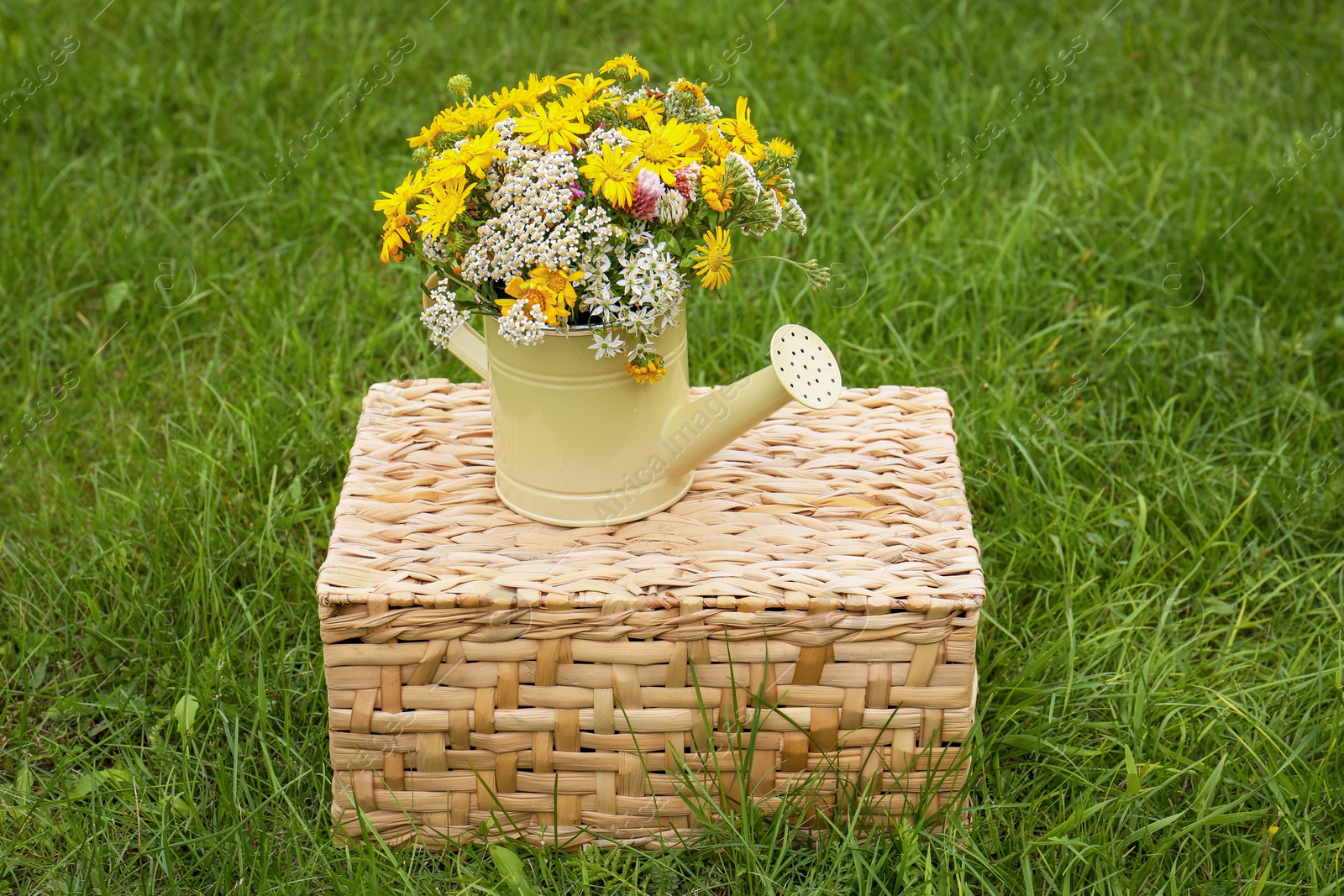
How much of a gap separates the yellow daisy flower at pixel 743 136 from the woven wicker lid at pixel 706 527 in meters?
0.48

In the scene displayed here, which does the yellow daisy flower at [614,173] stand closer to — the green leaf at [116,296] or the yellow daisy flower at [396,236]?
the yellow daisy flower at [396,236]

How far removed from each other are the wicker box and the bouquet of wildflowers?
10.9 inches

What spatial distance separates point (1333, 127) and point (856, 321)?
60.3 inches

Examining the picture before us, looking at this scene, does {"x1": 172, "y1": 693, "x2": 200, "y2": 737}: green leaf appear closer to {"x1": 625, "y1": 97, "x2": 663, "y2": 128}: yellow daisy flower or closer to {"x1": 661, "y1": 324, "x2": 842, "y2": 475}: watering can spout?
{"x1": 661, "y1": 324, "x2": 842, "y2": 475}: watering can spout

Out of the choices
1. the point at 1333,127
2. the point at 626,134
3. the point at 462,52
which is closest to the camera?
the point at 626,134

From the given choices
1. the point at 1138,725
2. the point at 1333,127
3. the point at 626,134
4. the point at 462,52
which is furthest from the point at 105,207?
the point at 1333,127

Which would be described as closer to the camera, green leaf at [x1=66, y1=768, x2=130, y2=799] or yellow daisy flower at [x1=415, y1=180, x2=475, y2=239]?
yellow daisy flower at [x1=415, y1=180, x2=475, y2=239]

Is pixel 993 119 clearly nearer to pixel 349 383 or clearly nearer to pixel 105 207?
pixel 349 383

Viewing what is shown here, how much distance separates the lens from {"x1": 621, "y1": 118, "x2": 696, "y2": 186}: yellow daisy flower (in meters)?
1.52

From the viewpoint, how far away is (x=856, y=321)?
2670 millimetres

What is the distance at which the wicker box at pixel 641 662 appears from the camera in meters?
1.58

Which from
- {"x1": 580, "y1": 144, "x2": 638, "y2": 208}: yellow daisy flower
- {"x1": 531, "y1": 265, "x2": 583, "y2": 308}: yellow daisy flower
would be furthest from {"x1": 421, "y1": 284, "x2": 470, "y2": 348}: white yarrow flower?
{"x1": 580, "y1": 144, "x2": 638, "y2": 208}: yellow daisy flower

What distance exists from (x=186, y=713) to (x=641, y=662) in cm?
74

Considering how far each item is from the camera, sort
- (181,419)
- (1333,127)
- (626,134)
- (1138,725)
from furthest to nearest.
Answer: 1. (1333,127)
2. (181,419)
3. (1138,725)
4. (626,134)
